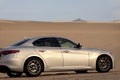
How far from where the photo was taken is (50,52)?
57.2 ft

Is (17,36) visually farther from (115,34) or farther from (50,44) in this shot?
(50,44)

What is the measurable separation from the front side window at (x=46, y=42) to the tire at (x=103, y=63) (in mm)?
1610

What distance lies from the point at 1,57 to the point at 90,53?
3.10 meters

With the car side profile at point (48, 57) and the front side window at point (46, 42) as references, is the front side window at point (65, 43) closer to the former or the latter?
the car side profile at point (48, 57)

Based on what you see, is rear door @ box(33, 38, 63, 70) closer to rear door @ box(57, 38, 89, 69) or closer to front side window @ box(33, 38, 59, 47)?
front side window @ box(33, 38, 59, 47)

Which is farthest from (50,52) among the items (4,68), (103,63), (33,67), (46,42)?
(103,63)

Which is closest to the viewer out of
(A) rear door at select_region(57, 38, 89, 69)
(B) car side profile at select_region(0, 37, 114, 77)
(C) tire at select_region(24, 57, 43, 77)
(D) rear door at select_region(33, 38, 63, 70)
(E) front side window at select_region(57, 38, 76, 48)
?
(B) car side profile at select_region(0, 37, 114, 77)

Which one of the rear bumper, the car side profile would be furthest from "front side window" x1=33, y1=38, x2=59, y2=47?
the rear bumper

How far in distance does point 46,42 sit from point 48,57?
2.13ft

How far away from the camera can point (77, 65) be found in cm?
1797

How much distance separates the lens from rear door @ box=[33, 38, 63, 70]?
17.3 metres

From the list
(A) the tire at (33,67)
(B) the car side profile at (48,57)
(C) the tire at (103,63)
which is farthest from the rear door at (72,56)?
(A) the tire at (33,67)

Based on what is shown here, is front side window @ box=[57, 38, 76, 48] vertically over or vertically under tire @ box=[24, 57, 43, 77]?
over

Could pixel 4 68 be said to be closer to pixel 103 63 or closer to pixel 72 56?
pixel 72 56
